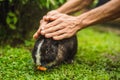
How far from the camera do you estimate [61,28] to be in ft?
17.9

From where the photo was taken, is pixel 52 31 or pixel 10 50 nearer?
pixel 52 31

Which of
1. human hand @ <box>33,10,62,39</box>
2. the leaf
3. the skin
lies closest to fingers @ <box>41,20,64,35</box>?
the skin

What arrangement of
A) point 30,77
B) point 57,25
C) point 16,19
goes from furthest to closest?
point 16,19 < point 57,25 < point 30,77

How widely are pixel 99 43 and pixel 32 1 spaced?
201cm

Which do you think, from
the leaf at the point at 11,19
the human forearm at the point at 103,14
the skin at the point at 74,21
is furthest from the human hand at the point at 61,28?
the leaf at the point at 11,19

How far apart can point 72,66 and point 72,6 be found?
3.81 ft

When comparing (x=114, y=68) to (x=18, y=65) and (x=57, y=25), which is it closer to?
(x=57, y=25)

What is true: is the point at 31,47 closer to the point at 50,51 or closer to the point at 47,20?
the point at 47,20

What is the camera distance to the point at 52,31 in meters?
5.43

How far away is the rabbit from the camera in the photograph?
17.4 feet

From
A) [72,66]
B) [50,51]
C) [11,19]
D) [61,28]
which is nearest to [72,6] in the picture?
[61,28]

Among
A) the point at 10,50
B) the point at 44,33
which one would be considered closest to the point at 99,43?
the point at 10,50

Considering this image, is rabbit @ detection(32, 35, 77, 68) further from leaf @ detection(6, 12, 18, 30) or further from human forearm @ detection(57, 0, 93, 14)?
leaf @ detection(6, 12, 18, 30)

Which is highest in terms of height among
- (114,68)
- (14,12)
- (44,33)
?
(14,12)
